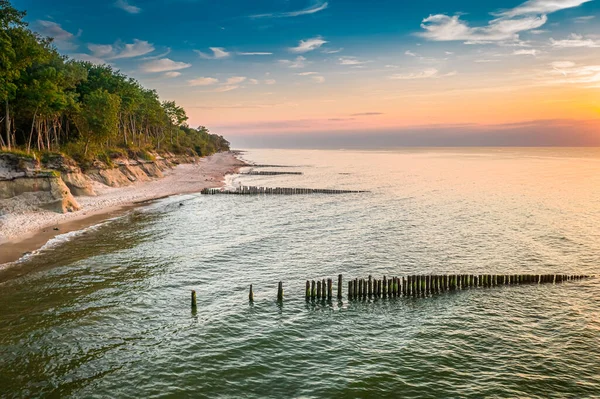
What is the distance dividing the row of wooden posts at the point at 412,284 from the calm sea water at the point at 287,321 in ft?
2.56

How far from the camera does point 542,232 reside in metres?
48.2

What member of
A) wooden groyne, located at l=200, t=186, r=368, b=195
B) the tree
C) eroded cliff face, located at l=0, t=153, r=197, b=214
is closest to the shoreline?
eroded cliff face, located at l=0, t=153, r=197, b=214

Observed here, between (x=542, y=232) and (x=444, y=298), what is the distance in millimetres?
28638

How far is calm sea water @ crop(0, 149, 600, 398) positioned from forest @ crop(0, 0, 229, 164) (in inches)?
927

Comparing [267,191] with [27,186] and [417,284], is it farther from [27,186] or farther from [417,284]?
[417,284]

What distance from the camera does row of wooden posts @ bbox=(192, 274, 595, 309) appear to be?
27.2 metres

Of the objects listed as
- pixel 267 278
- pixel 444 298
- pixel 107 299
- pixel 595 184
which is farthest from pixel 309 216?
pixel 595 184

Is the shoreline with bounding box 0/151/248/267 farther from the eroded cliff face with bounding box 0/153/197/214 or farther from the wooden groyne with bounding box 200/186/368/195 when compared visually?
the wooden groyne with bounding box 200/186/368/195

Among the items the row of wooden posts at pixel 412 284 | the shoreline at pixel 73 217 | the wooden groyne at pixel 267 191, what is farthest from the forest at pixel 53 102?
the row of wooden posts at pixel 412 284

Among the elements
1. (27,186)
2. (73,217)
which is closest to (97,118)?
(27,186)

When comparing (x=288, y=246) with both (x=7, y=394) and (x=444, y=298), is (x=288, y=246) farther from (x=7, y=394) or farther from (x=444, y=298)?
(x=7, y=394)

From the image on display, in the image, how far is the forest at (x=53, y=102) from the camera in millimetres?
48812

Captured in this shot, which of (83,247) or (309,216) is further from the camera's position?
(309,216)

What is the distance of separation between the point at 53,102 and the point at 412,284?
182 feet
